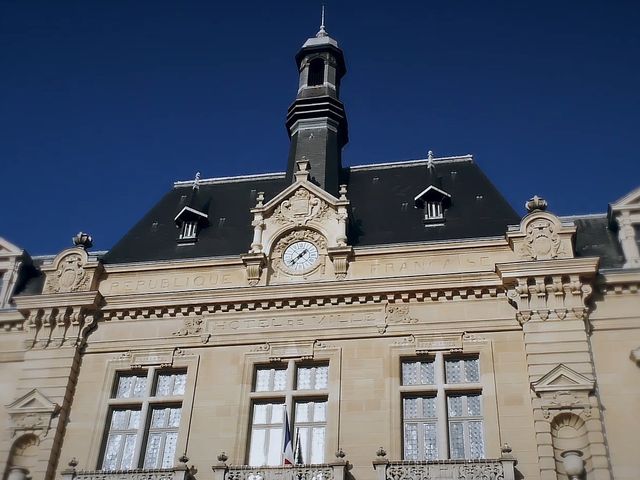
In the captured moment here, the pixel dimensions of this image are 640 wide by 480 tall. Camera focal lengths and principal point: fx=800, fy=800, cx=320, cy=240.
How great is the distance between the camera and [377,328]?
63.9 feet

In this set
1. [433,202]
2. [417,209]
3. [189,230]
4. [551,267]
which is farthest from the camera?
[189,230]

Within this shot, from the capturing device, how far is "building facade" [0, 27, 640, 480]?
17.5 metres

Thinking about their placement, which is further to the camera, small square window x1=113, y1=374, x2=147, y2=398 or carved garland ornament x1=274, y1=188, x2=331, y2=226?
carved garland ornament x1=274, y1=188, x2=331, y2=226

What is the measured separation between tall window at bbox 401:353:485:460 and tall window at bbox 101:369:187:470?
5573 mm

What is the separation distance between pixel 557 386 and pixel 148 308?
33.9 ft

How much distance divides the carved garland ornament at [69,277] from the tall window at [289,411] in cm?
574

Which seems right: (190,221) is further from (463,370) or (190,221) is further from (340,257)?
(463,370)

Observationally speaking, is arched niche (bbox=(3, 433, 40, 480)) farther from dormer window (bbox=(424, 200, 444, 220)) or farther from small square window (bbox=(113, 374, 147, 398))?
dormer window (bbox=(424, 200, 444, 220))

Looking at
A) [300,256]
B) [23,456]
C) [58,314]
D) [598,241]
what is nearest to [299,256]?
[300,256]

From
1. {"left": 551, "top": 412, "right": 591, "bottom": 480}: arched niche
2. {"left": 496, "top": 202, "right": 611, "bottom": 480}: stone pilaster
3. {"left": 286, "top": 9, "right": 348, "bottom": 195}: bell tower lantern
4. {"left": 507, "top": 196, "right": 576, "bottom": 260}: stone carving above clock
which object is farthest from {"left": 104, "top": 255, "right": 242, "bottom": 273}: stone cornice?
{"left": 551, "top": 412, "right": 591, "bottom": 480}: arched niche

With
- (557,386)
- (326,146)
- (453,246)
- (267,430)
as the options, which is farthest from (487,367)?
(326,146)

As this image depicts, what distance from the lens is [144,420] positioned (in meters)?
19.3

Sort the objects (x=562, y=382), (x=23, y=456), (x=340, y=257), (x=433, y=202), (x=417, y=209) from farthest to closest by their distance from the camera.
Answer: (x=417, y=209) → (x=433, y=202) → (x=340, y=257) → (x=23, y=456) → (x=562, y=382)

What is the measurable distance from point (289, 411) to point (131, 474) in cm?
380
